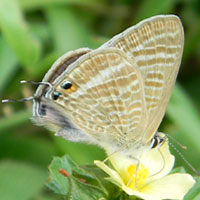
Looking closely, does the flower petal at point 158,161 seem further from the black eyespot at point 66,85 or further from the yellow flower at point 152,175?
the black eyespot at point 66,85

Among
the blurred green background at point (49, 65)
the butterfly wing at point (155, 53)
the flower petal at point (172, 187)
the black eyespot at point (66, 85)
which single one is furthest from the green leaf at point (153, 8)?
the flower petal at point (172, 187)

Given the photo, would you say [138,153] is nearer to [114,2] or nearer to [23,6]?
[23,6]

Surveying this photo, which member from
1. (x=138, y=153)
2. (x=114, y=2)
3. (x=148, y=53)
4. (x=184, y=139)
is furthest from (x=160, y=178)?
(x=114, y=2)

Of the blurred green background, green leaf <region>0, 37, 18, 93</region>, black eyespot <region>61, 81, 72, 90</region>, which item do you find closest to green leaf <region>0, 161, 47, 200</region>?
the blurred green background

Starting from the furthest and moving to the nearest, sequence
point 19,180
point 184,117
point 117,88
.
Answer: point 184,117
point 19,180
point 117,88

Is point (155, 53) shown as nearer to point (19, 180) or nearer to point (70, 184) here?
point (70, 184)

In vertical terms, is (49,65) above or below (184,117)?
above

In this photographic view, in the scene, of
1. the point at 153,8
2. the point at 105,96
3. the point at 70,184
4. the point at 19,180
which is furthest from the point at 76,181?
the point at 153,8
